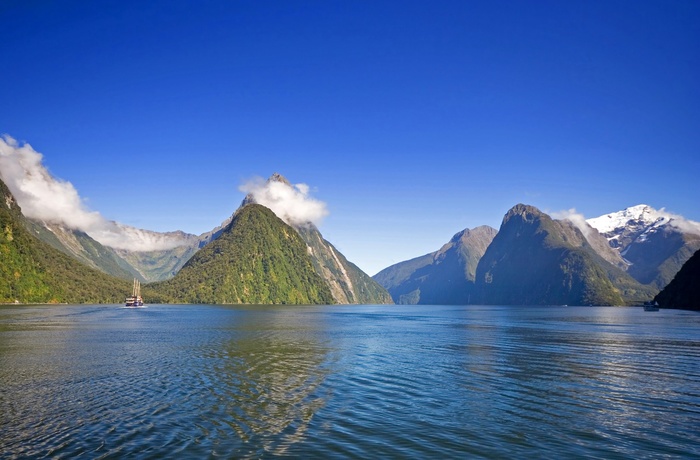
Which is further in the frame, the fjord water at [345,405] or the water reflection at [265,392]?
the water reflection at [265,392]

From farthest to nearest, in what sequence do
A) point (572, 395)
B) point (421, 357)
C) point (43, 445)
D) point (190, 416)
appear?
point (421, 357) < point (572, 395) < point (190, 416) < point (43, 445)

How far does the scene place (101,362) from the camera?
5438 cm

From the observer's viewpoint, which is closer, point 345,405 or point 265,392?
point 345,405

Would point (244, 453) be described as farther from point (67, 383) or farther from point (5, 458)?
point (67, 383)

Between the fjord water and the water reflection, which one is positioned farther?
the water reflection

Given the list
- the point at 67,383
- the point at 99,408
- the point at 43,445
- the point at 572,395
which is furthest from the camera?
the point at 67,383

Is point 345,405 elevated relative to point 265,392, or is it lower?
elevated

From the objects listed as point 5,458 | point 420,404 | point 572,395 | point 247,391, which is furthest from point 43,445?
point 572,395

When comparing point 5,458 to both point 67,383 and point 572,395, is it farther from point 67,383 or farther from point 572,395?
point 572,395

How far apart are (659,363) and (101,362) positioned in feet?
219

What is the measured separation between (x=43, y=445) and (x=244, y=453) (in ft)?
34.6

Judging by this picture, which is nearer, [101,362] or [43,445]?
[43,445]

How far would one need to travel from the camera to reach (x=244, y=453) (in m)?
23.1

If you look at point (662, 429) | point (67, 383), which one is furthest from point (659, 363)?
point (67, 383)
